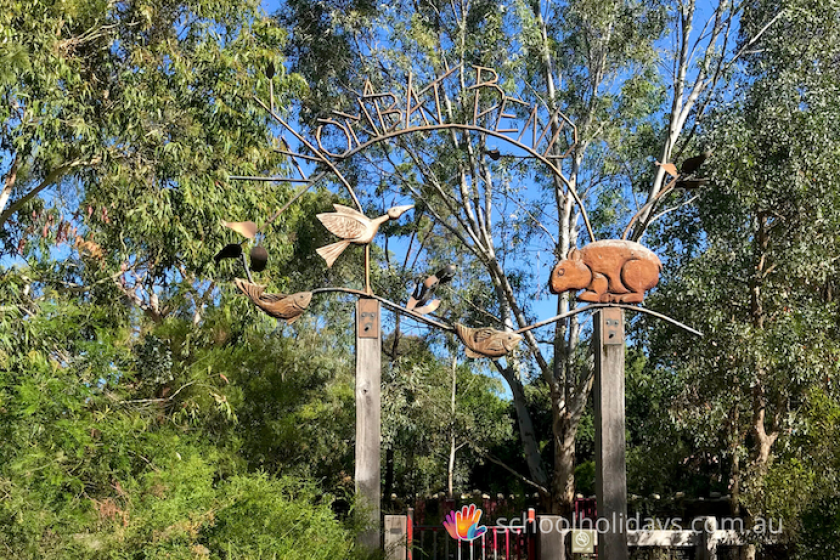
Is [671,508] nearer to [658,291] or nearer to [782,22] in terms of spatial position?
[658,291]

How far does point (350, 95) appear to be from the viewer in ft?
34.4

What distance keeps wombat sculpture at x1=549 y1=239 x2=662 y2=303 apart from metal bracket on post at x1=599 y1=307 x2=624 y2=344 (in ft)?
0.20

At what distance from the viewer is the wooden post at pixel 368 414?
13.3ft

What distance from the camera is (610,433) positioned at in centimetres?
425

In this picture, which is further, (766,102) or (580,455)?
(580,455)

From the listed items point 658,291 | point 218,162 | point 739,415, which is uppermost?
point 218,162

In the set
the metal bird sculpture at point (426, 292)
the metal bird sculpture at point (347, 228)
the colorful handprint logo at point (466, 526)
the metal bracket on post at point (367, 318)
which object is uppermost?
the metal bird sculpture at point (347, 228)

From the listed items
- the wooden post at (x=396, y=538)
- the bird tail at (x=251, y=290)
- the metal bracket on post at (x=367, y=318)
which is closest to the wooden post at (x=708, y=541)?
the wooden post at (x=396, y=538)

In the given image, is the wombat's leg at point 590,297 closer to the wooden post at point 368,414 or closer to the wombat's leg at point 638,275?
the wombat's leg at point 638,275

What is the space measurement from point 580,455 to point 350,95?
735 cm

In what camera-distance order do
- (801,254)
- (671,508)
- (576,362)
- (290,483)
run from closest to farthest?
(290,483)
(801,254)
(671,508)
(576,362)

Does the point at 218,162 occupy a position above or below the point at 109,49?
below

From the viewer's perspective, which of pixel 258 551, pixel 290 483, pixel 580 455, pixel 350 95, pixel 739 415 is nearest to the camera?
pixel 258 551

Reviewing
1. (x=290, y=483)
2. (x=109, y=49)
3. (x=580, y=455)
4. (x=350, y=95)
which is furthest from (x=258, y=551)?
(x=580, y=455)
